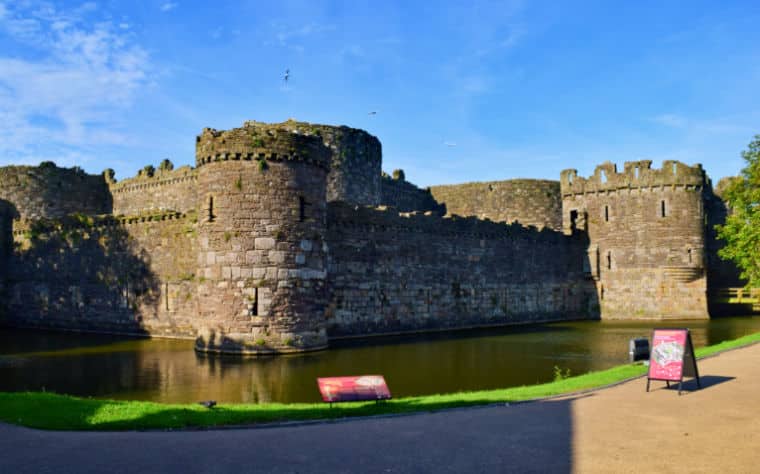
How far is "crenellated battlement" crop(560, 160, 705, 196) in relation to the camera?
37.5 meters

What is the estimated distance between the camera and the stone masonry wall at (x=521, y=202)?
44188mm

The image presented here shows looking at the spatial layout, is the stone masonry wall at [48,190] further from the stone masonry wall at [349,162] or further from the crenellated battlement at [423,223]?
the crenellated battlement at [423,223]

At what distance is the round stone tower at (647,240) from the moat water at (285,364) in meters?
9.88

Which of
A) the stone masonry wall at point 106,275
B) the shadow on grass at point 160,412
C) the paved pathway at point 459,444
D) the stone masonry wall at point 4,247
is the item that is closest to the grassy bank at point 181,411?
the shadow on grass at point 160,412

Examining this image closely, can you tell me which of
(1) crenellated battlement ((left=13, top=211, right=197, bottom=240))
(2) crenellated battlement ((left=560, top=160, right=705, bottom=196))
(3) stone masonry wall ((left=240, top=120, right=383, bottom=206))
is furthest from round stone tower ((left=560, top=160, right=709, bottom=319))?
(1) crenellated battlement ((left=13, top=211, right=197, bottom=240))

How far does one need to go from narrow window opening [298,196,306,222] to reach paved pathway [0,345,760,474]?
1197 cm

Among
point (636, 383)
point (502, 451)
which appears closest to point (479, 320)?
point (636, 383)

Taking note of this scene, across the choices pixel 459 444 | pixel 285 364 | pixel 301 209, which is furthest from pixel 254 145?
pixel 459 444

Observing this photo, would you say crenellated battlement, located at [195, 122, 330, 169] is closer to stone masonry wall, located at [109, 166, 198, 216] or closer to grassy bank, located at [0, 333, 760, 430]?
grassy bank, located at [0, 333, 760, 430]

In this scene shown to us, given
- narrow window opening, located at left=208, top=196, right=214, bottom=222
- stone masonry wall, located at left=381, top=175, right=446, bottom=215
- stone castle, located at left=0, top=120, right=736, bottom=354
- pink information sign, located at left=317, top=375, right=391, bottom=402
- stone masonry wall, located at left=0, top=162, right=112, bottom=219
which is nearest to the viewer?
pink information sign, located at left=317, top=375, right=391, bottom=402

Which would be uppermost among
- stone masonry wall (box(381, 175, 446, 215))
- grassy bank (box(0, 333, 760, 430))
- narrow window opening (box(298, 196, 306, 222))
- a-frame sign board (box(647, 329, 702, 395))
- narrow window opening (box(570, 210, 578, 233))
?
stone masonry wall (box(381, 175, 446, 215))

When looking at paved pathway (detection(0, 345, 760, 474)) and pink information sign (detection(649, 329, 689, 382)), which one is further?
pink information sign (detection(649, 329, 689, 382))

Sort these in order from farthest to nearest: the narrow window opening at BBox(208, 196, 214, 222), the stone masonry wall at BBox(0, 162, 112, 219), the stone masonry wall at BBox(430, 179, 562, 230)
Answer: the stone masonry wall at BBox(430, 179, 562, 230) → the stone masonry wall at BBox(0, 162, 112, 219) → the narrow window opening at BBox(208, 196, 214, 222)

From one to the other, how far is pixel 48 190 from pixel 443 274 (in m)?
24.1
